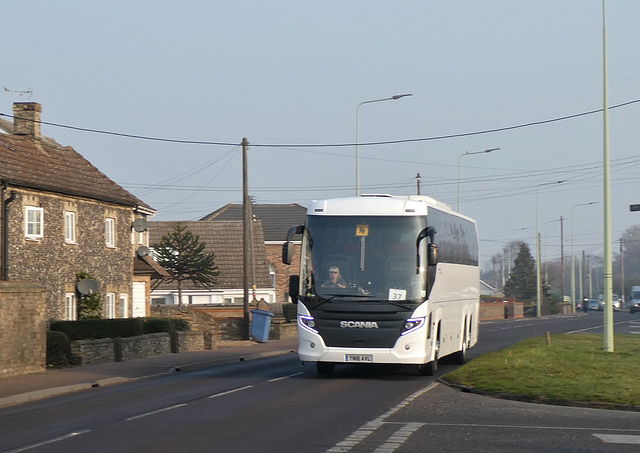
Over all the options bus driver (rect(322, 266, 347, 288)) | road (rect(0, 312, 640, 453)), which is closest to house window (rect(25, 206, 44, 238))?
road (rect(0, 312, 640, 453))

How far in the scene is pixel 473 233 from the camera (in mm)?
28766

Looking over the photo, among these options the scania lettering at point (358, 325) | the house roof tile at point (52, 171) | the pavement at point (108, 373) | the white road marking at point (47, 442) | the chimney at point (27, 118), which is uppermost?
the chimney at point (27, 118)

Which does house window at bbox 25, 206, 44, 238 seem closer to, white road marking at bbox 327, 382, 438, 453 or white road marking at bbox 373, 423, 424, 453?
white road marking at bbox 327, 382, 438, 453

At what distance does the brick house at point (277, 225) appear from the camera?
82688mm

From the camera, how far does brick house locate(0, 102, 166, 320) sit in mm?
33344

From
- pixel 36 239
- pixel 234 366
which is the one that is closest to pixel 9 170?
pixel 36 239

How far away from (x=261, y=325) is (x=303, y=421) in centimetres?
2664

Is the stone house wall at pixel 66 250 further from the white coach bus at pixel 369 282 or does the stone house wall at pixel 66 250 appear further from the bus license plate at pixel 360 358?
the bus license plate at pixel 360 358

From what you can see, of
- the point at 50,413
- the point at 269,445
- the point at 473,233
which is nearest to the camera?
the point at 269,445

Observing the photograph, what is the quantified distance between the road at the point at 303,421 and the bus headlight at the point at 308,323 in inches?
42.6

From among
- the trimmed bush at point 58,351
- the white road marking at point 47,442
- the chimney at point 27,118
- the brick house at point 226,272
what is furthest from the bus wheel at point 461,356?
the brick house at point 226,272

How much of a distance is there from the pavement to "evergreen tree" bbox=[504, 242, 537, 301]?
85119 millimetres

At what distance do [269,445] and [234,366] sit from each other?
1548 centimetres

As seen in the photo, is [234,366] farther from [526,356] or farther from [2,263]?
[2,263]
